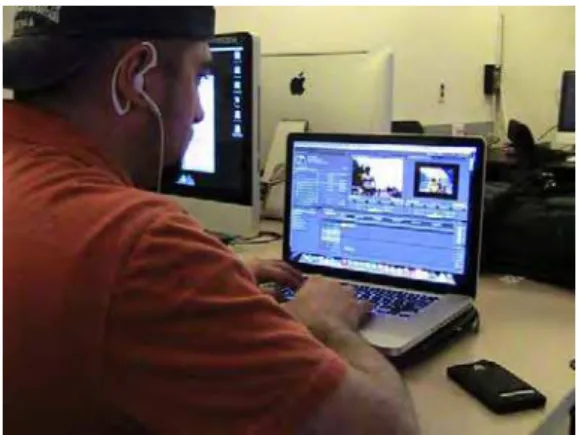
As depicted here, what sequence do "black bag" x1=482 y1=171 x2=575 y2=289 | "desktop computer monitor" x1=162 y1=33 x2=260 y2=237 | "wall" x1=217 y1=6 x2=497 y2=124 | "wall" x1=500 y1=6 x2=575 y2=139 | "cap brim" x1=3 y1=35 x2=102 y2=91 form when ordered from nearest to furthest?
"cap brim" x1=3 y1=35 x2=102 y2=91
"black bag" x1=482 y1=171 x2=575 y2=289
"desktop computer monitor" x1=162 y1=33 x2=260 y2=237
"wall" x1=217 y1=6 x2=497 y2=124
"wall" x1=500 y1=6 x2=575 y2=139

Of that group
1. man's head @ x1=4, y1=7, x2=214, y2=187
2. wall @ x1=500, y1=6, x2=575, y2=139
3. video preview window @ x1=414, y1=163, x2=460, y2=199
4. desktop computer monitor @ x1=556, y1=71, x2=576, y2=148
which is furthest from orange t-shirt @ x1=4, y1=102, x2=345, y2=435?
wall @ x1=500, y1=6, x2=575, y2=139

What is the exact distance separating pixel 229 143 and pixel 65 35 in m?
0.88

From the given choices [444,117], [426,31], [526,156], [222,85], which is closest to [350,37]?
[426,31]

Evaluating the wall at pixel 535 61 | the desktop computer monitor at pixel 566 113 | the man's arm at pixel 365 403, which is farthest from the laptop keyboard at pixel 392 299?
the wall at pixel 535 61

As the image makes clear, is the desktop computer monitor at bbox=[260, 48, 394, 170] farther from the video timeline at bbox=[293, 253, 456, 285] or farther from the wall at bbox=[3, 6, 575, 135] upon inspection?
the wall at bbox=[3, 6, 575, 135]

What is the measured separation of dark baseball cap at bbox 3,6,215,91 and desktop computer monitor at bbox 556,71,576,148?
360 cm

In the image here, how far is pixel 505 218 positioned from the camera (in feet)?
5.44

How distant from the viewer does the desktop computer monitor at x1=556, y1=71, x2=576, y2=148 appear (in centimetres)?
412

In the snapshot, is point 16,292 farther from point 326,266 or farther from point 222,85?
point 222,85

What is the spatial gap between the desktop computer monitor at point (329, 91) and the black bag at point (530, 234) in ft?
1.24

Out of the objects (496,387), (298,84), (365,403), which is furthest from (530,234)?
(365,403)

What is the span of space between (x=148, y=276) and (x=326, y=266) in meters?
0.80

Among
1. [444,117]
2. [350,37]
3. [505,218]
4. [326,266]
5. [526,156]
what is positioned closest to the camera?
[326,266]

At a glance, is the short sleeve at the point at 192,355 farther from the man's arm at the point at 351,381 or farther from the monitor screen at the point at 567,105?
the monitor screen at the point at 567,105
